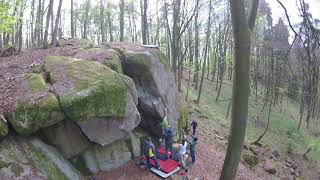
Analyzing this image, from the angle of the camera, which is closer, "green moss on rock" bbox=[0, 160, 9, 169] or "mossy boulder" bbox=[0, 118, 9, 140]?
"green moss on rock" bbox=[0, 160, 9, 169]

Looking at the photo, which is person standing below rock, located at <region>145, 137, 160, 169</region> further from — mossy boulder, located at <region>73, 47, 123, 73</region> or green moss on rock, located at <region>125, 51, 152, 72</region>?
green moss on rock, located at <region>125, 51, 152, 72</region>

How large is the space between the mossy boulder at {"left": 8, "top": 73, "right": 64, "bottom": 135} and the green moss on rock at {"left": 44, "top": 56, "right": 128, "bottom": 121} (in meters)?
0.40

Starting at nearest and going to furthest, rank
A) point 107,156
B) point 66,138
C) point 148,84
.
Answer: point 66,138 → point 107,156 → point 148,84

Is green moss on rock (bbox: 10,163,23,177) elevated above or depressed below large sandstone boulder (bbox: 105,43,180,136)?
below

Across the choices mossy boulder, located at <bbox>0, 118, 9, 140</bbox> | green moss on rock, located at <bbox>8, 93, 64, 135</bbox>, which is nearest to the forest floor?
green moss on rock, located at <bbox>8, 93, 64, 135</bbox>

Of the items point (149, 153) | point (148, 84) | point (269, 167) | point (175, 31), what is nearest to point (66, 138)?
point (149, 153)

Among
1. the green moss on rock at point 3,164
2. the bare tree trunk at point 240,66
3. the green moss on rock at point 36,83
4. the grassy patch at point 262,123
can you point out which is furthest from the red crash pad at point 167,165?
the grassy patch at point 262,123

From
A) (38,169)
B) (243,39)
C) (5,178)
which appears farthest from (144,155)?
(243,39)

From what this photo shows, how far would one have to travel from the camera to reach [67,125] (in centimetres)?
1324

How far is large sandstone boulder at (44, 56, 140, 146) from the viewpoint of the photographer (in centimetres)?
1305

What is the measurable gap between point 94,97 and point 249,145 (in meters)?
14.0

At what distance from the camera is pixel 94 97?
1341 centimetres

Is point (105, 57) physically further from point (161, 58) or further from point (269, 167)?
point (269, 167)

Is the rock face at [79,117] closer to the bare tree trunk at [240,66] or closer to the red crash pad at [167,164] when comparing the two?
the red crash pad at [167,164]
